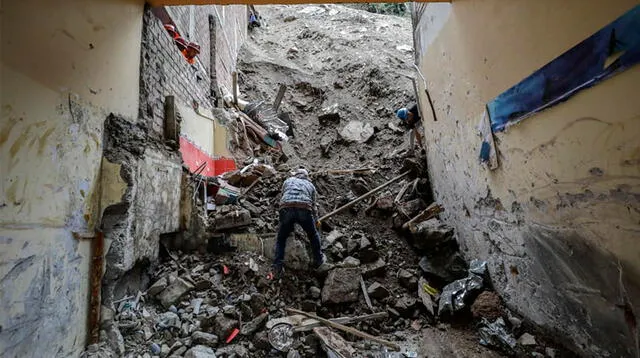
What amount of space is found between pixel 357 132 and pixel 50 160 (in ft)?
22.4

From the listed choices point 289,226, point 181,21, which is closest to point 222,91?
point 181,21

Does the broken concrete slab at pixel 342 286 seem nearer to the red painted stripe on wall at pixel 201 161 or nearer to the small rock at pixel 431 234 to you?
the small rock at pixel 431 234

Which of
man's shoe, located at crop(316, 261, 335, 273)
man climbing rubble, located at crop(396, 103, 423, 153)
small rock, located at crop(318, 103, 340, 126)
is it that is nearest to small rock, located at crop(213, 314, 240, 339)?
man's shoe, located at crop(316, 261, 335, 273)

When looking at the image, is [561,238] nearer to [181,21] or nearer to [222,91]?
[181,21]

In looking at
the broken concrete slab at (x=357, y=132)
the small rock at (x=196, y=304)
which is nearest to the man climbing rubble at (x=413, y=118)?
the broken concrete slab at (x=357, y=132)

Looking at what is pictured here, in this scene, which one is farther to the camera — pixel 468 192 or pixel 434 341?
pixel 468 192

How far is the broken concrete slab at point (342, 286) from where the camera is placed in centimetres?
349

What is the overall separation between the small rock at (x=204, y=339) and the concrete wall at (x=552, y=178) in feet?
9.27

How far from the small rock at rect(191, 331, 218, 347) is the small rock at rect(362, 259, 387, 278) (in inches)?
75.0

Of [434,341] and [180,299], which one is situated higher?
[180,299]

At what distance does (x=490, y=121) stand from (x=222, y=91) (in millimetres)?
6020

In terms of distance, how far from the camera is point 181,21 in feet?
16.8

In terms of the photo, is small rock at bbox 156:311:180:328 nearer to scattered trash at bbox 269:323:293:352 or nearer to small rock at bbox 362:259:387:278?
scattered trash at bbox 269:323:293:352

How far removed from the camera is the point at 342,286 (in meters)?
3.55
